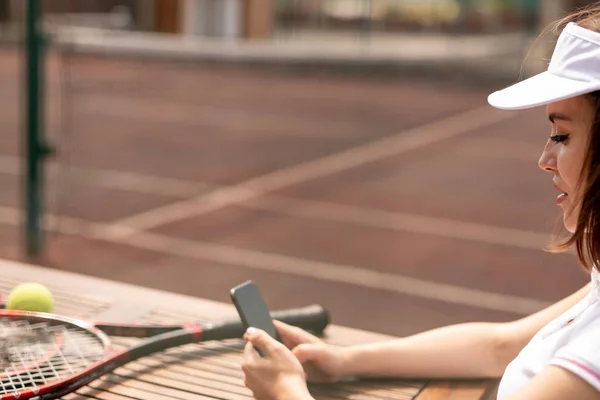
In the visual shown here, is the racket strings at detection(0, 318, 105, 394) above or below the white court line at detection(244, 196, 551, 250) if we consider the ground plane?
above

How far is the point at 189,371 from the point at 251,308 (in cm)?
23

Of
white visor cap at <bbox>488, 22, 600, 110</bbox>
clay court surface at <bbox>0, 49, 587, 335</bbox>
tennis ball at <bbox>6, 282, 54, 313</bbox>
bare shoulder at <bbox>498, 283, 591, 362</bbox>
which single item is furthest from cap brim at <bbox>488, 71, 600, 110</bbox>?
clay court surface at <bbox>0, 49, 587, 335</bbox>

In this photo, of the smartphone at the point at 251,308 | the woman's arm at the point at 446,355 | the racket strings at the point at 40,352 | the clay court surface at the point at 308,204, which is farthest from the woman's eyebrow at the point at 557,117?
the clay court surface at the point at 308,204

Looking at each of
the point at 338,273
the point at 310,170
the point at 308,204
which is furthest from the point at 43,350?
the point at 310,170

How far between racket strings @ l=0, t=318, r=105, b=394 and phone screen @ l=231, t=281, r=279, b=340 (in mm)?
325

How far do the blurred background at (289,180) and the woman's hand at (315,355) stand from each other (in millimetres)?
642

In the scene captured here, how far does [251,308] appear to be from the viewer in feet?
5.84

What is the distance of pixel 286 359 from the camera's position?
163 cm

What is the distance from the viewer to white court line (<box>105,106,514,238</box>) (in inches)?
233

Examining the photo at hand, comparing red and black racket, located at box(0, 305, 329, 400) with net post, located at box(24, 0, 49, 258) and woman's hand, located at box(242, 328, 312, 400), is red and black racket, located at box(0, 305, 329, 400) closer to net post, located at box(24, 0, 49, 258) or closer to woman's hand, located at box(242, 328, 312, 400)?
woman's hand, located at box(242, 328, 312, 400)

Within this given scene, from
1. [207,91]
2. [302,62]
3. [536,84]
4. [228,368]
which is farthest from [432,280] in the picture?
[302,62]

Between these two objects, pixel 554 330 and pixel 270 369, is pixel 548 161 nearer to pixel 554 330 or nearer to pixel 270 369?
pixel 554 330

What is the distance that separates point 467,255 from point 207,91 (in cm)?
866

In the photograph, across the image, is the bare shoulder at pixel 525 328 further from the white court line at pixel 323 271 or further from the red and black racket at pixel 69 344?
the white court line at pixel 323 271
